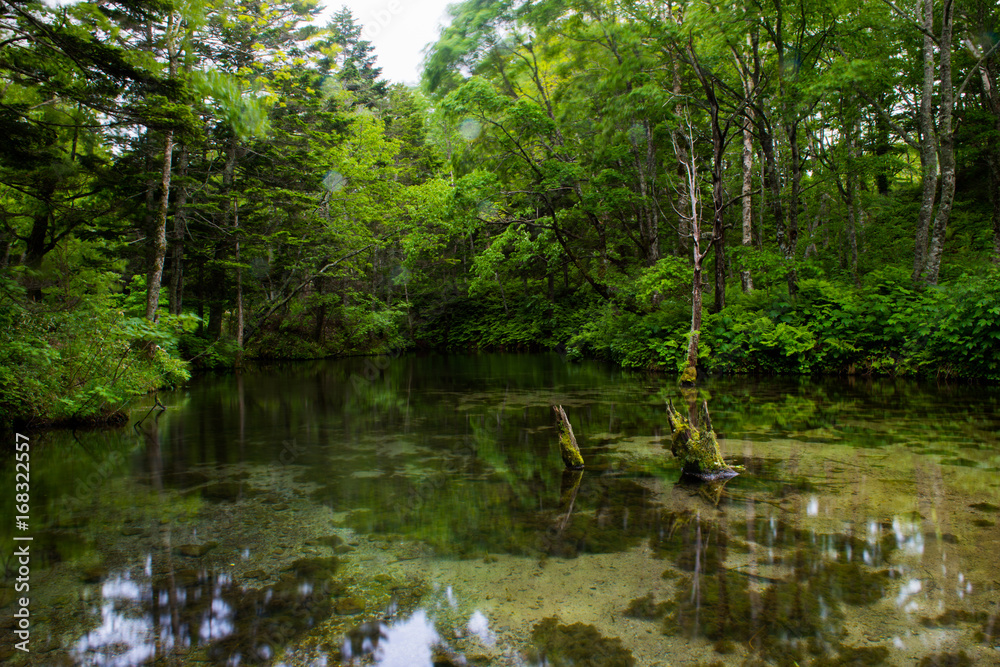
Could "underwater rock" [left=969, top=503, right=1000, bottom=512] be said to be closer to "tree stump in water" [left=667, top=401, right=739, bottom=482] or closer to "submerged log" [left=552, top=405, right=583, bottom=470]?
"tree stump in water" [left=667, top=401, right=739, bottom=482]

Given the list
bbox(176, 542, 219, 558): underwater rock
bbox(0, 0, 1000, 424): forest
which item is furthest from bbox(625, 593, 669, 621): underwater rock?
bbox(0, 0, 1000, 424): forest

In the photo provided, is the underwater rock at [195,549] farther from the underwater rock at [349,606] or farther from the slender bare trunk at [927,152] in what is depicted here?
the slender bare trunk at [927,152]

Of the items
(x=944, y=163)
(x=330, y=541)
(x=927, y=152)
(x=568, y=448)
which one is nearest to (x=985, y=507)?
(x=568, y=448)

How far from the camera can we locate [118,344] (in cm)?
768

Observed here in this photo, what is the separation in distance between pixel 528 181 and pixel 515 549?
666 inches

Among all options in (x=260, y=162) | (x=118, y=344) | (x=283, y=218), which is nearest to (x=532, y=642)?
(x=118, y=344)

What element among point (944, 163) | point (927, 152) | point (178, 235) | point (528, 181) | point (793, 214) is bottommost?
point (793, 214)

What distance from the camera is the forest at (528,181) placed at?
24.9ft

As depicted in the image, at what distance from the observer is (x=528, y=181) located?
19125mm

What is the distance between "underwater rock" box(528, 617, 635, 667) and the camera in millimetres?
2471

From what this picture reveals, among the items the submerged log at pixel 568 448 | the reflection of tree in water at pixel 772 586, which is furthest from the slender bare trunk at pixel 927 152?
the reflection of tree in water at pixel 772 586

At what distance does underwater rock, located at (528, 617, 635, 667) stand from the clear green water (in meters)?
0.01

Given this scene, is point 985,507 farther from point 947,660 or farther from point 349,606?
point 349,606

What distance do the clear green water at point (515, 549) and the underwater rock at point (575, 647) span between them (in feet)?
0.05
